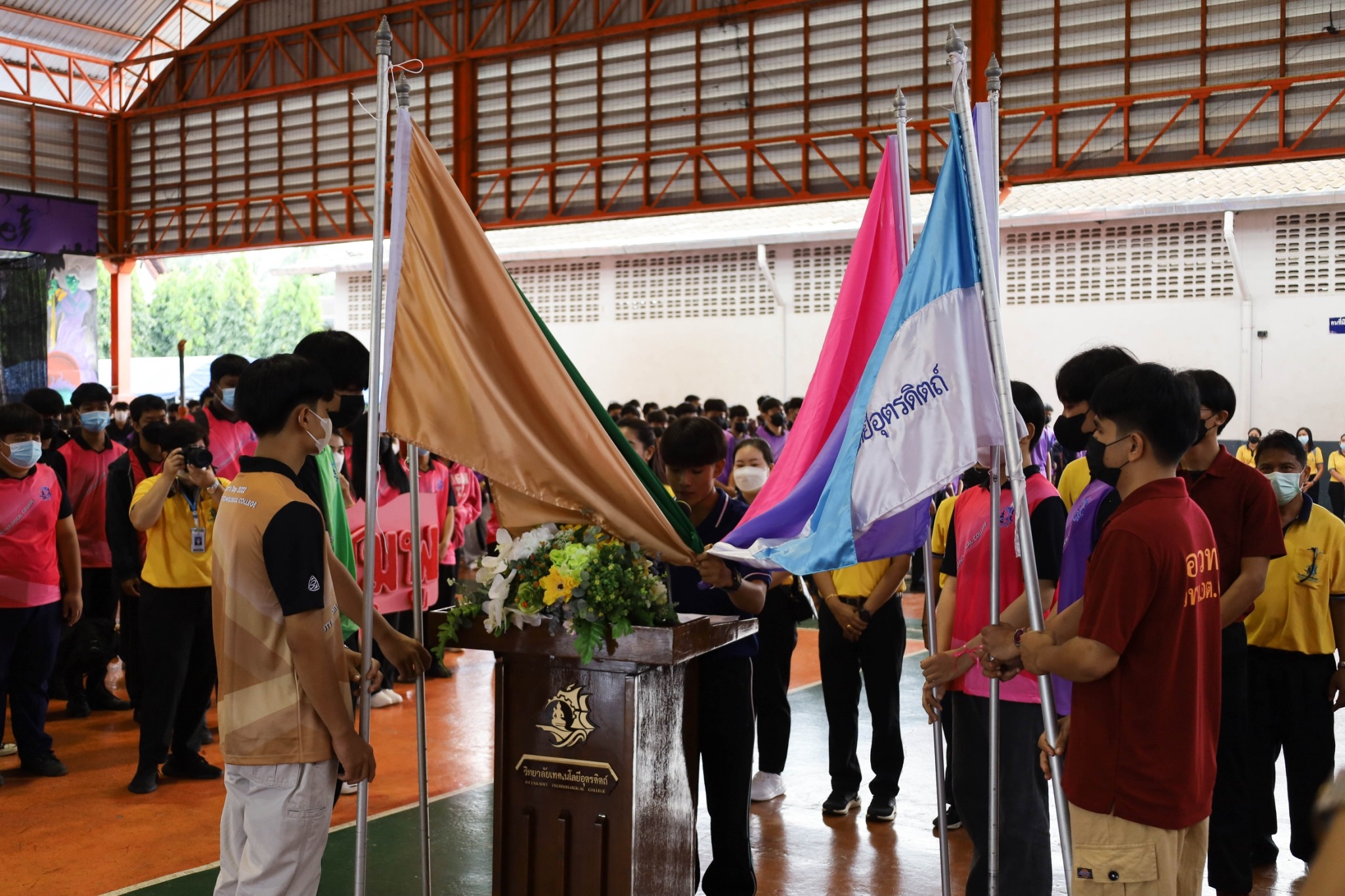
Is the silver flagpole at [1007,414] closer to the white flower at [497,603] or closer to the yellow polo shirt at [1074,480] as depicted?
the white flower at [497,603]

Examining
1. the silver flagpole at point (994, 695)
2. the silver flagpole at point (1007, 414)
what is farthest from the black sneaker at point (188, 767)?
the silver flagpole at point (1007, 414)

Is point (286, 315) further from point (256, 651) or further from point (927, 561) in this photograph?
point (256, 651)

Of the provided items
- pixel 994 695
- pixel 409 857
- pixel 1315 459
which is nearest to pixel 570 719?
pixel 994 695

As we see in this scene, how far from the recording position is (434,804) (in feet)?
15.8

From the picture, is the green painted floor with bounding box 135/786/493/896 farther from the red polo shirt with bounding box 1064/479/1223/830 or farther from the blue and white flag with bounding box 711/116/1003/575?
the red polo shirt with bounding box 1064/479/1223/830

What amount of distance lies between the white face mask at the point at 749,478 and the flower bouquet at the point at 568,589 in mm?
2317

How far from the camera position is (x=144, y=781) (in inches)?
194

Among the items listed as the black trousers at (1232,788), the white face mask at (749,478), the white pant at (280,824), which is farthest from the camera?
the white face mask at (749,478)

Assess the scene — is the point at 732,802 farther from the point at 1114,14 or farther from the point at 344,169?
the point at 344,169

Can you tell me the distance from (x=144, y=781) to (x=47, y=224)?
54.4 feet

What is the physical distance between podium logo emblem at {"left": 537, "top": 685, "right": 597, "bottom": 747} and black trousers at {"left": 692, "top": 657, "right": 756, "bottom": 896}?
60cm

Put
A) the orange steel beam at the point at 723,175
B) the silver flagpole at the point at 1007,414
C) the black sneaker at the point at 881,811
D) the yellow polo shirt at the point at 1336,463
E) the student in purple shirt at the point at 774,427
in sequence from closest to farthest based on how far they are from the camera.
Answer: the silver flagpole at the point at 1007,414
the black sneaker at the point at 881,811
the student in purple shirt at the point at 774,427
the yellow polo shirt at the point at 1336,463
the orange steel beam at the point at 723,175

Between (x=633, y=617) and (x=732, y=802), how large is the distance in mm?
926

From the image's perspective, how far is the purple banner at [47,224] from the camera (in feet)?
59.8
